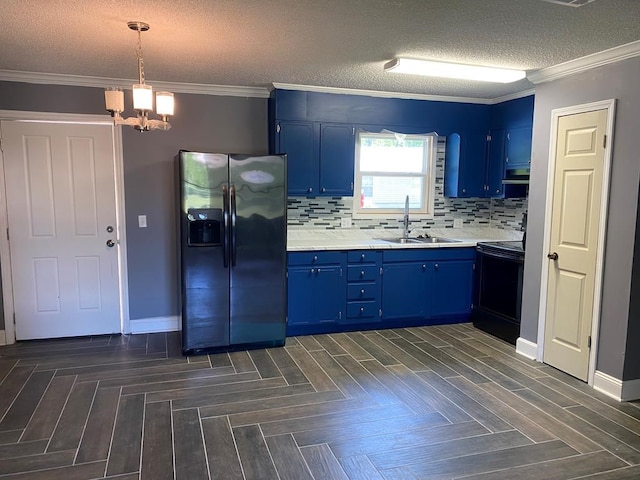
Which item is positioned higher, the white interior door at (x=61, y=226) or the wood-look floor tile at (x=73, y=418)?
the white interior door at (x=61, y=226)

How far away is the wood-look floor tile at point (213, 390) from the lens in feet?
10.2

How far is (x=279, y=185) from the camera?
3990 millimetres

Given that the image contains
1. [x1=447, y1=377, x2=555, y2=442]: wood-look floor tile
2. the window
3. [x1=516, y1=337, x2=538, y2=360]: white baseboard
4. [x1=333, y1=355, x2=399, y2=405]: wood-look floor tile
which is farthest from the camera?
the window

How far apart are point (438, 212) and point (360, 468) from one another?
11.6 feet

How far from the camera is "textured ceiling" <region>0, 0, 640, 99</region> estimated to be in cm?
237

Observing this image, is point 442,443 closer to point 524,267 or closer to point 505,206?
point 524,267

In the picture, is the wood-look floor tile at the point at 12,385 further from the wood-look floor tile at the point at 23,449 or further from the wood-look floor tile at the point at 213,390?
the wood-look floor tile at the point at 213,390

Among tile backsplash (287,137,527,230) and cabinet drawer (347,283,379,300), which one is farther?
tile backsplash (287,137,527,230)

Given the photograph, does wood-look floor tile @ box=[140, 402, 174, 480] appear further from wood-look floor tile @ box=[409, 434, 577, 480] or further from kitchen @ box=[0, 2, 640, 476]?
kitchen @ box=[0, 2, 640, 476]

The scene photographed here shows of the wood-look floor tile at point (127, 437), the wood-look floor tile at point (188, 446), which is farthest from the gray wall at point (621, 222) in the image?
the wood-look floor tile at point (127, 437)

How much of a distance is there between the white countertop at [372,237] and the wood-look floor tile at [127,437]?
186 cm

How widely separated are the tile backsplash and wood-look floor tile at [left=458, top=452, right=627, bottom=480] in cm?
297

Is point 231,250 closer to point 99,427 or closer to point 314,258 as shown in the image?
point 314,258

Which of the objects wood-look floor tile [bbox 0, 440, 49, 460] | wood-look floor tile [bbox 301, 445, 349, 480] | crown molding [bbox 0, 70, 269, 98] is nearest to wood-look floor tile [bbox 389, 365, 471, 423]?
wood-look floor tile [bbox 301, 445, 349, 480]
